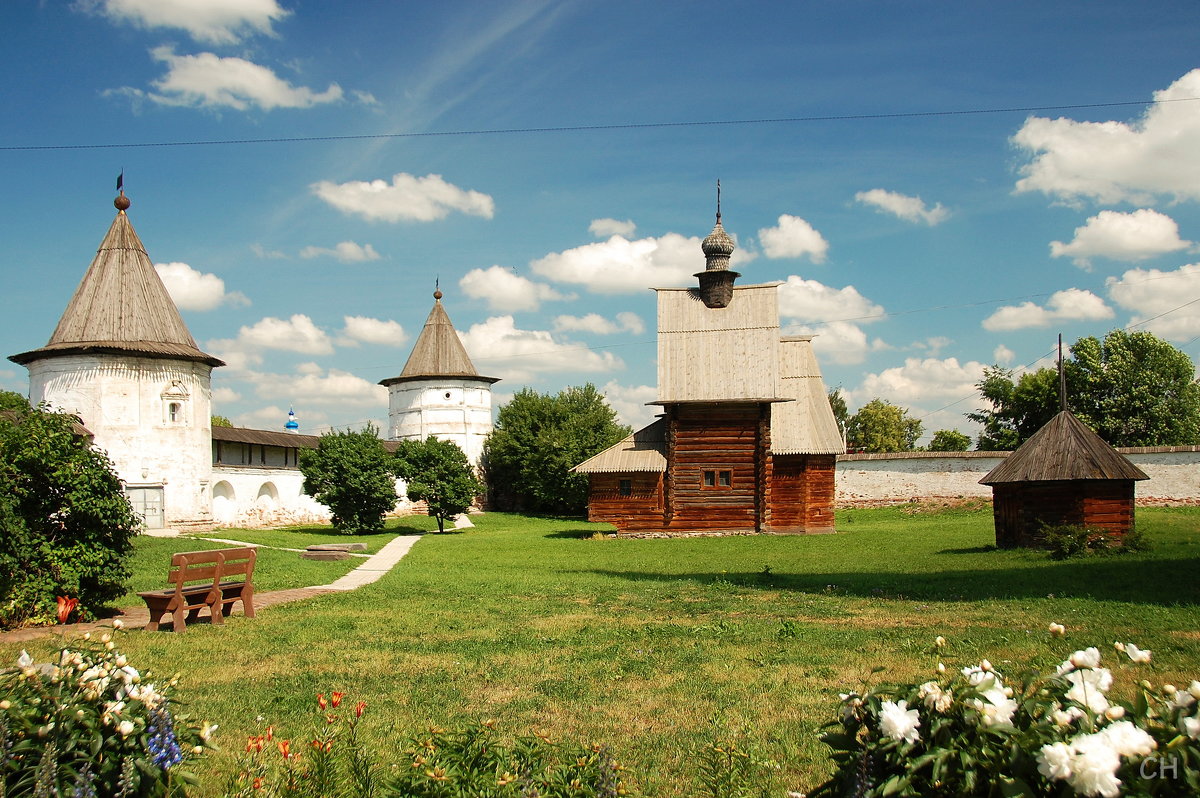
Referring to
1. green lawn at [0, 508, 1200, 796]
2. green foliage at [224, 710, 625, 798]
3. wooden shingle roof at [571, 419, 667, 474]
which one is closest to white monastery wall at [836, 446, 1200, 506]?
wooden shingle roof at [571, 419, 667, 474]

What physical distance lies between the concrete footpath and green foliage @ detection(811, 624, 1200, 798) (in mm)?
8646

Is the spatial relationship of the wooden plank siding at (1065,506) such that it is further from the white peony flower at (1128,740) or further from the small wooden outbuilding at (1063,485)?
the white peony flower at (1128,740)

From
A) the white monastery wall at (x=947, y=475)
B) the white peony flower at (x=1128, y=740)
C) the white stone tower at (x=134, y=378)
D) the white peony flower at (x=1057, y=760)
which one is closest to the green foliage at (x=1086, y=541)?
the white peony flower at (x=1128, y=740)

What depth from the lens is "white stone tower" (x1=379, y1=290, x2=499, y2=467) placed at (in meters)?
51.2

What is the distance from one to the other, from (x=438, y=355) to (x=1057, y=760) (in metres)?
50.3

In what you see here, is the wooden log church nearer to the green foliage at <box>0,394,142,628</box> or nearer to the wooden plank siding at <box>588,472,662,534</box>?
the wooden plank siding at <box>588,472,662,534</box>

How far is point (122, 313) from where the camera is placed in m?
32.8

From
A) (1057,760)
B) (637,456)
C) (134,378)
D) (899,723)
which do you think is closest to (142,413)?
(134,378)

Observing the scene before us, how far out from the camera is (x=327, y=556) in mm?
20984

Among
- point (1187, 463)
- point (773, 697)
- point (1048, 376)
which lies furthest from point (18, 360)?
point (1048, 376)

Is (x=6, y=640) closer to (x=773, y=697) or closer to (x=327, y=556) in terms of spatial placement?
(x=773, y=697)

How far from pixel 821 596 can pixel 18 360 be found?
3272 cm

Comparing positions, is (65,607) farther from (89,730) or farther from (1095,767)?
(1095,767)

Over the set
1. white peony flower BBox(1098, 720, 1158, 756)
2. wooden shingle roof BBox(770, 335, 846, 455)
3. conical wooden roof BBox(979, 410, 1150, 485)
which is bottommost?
white peony flower BBox(1098, 720, 1158, 756)
